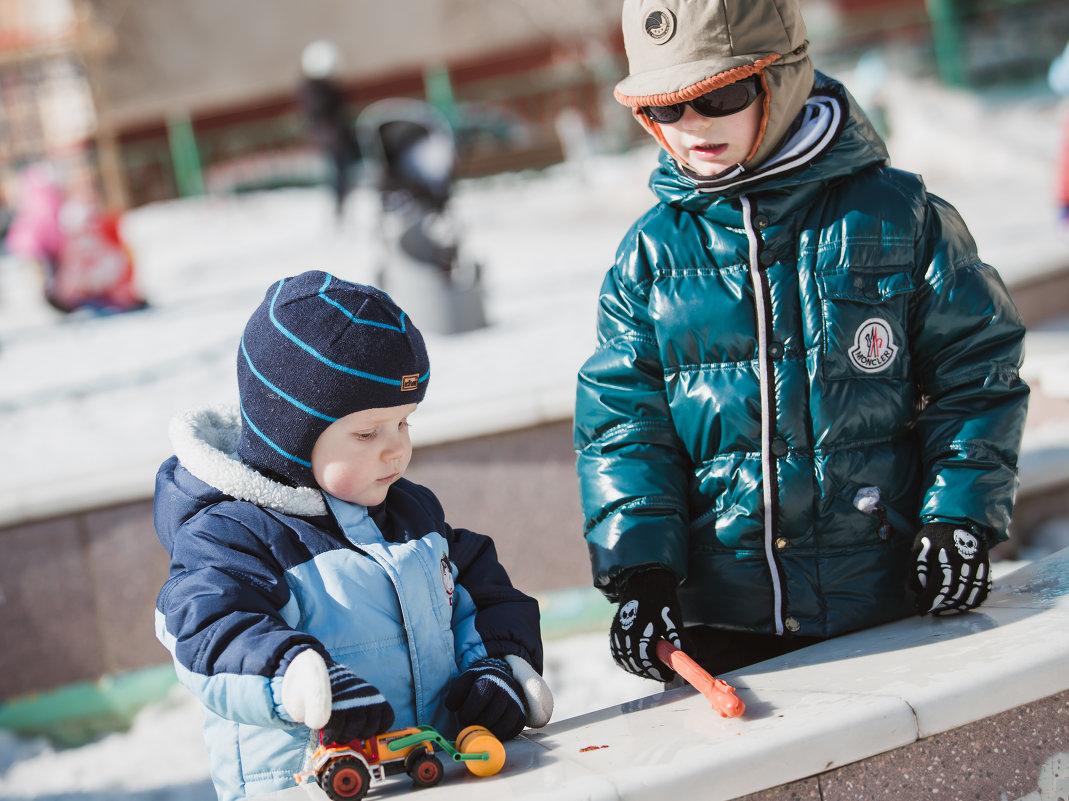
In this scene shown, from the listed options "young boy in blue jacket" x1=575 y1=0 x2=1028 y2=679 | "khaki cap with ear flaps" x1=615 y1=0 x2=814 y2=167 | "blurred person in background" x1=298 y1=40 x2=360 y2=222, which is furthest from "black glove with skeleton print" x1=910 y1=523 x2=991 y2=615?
Result: "blurred person in background" x1=298 y1=40 x2=360 y2=222

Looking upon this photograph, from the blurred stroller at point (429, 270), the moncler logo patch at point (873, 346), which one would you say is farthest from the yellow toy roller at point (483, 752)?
the blurred stroller at point (429, 270)

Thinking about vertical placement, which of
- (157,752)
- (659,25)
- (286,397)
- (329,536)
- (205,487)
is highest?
(659,25)

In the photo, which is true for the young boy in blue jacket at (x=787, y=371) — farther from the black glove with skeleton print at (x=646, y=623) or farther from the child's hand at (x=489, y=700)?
the child's hand at (x=489, y=700)

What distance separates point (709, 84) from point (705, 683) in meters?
1.05

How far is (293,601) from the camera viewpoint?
182 cm

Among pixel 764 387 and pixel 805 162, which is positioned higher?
pixel 805 162

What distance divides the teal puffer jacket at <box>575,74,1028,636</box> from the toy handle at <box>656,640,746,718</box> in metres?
0.18

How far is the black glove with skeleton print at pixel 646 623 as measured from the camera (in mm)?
2109

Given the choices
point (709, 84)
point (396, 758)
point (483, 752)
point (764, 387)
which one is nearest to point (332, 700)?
point (396, 758)

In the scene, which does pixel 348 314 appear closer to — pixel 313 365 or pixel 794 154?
pixel 313 365

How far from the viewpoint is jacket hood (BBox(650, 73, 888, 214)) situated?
7.06 feet

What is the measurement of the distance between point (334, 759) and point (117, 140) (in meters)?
24.8

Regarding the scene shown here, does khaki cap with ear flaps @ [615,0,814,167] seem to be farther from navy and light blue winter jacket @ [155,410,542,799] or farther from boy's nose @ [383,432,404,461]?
navy and light blue winter jacket @ [155,410,542,799]

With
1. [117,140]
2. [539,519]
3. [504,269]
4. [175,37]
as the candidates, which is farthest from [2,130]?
[539,519]
